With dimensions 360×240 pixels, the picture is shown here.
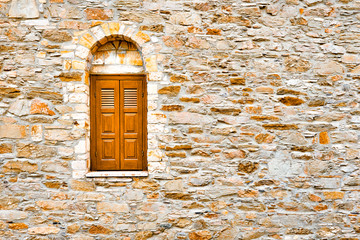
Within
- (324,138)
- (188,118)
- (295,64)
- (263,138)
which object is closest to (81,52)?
(188,118)

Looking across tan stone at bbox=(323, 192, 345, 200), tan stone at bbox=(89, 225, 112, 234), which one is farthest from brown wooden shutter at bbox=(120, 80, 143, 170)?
tan stone at bbox=(323, 192, 345, 200)

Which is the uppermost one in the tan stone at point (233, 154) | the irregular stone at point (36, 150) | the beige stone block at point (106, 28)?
the beige stone block at point (106, 28)

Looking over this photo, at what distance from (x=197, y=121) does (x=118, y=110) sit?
3.52ft

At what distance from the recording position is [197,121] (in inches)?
128

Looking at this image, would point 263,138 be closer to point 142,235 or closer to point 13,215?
point 142,235

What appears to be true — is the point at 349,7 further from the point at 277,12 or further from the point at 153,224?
the point at 153,224

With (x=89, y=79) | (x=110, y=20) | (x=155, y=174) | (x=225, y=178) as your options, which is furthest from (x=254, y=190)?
(x=110, y=20)

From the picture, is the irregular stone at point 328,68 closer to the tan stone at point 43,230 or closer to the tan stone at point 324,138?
the tan stone at point 324,138

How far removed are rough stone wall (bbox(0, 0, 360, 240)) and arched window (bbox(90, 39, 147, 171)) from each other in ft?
0.59

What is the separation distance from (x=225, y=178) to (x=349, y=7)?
276cm

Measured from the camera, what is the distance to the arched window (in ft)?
11.0

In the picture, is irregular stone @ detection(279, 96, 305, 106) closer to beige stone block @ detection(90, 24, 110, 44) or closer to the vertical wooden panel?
the vertical wooden panel

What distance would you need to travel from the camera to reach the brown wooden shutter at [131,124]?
3387mm

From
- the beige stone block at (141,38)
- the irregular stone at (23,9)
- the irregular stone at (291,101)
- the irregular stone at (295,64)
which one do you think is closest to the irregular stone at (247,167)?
the irregular stone at (291,101)
